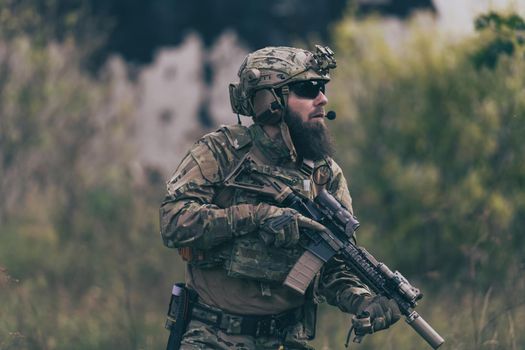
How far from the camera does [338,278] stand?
203 inches

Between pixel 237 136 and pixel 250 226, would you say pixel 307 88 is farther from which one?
A: pixel 250 226

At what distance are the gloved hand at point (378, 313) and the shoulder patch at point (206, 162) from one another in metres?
0.82

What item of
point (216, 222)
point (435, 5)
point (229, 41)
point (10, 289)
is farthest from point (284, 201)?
point (229, 41)

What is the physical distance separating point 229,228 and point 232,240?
5.7 inches

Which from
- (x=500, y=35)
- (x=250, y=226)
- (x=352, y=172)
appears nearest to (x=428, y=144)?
(x=352, y=172)

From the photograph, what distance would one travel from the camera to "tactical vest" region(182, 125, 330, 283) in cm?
486

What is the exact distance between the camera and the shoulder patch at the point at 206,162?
490 cm

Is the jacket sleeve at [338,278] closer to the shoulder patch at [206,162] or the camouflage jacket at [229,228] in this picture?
the camouflage jacket at [229,228]

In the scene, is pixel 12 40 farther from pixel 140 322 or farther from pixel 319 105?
pixel 319 105

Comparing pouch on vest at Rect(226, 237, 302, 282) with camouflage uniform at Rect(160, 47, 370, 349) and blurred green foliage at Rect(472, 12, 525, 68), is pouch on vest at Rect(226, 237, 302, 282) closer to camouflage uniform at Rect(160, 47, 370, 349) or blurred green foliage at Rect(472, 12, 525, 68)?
camouflage uniform at Rect(160, 47, 370, 349)

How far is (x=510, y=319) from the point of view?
6.38m

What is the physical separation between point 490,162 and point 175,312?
721 centimetres

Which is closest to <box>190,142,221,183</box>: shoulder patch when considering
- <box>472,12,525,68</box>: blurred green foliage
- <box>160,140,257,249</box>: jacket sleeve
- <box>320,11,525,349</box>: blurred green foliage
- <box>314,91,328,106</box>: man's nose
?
<box>160,140,257,249</box>: jacket sleeve

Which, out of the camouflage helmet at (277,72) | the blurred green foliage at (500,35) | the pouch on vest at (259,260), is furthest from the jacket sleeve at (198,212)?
the blurred green foliage at (500,35)
